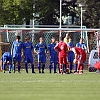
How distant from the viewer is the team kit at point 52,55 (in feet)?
90.1

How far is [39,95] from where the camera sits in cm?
1502

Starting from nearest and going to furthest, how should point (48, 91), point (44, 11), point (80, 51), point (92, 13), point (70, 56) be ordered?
1. point (48, 91)
2. point (80, 51)
3. point (70, 56)
4. point (44, 11)
5. point (92, 13)

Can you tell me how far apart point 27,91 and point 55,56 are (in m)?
13.2

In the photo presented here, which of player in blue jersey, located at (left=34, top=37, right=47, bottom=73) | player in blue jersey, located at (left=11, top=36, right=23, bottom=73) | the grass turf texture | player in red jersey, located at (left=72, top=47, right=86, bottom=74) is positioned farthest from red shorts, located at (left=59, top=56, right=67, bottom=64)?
the grass turf texture

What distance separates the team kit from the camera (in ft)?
90.1

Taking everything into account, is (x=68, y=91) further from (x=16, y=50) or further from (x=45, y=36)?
(x=45, y=36)

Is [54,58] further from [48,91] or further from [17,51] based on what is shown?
[48,91]

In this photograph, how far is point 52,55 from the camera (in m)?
29.4

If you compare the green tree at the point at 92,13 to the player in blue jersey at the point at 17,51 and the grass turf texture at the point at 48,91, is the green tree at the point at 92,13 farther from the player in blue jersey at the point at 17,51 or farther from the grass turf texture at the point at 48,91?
the grass turf texture at the point at 48,91

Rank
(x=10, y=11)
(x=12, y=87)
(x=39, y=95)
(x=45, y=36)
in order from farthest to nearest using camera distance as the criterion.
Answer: (x=10, y=11) → (x=45, y=36) → (x=12, y=87) → (x=39, y=95)

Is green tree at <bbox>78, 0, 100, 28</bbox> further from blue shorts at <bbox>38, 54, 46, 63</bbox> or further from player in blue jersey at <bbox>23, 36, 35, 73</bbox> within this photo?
player in blue jersey at <bbox>23, 36, 35, 73</bbox>

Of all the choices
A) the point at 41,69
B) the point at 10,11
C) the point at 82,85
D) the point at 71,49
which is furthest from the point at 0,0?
the point at 82,85

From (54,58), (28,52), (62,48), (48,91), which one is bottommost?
(48,91)

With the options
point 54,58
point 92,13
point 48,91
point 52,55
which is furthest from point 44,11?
point 48,91
